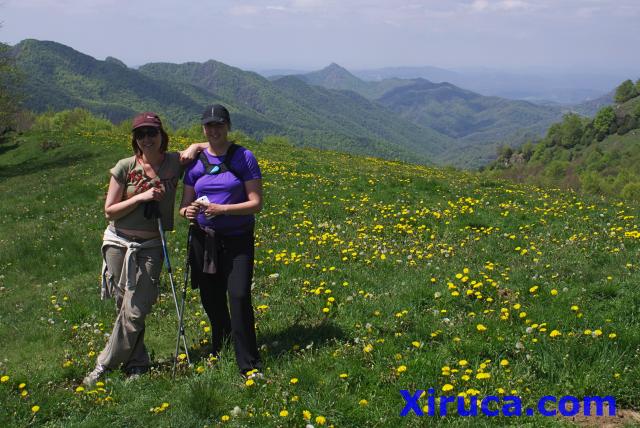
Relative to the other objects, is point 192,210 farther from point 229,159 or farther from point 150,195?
point 229,159

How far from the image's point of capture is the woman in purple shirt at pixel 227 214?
19.6 ft

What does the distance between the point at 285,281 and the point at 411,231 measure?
430cm

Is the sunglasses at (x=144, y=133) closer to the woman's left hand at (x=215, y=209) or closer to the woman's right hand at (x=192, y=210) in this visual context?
the woman's right hand at (x=192, y=210)

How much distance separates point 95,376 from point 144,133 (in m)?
3.51

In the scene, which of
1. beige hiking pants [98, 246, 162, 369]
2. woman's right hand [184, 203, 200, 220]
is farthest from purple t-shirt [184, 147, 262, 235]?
beige hiking pants [98, 246, 162, 369]

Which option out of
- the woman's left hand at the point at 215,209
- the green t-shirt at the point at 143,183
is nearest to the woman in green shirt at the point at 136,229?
the green t-shirt at the point at 143,183

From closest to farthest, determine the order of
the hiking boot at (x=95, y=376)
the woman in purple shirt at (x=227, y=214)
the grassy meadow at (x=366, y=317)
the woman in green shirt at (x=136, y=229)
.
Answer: the grassy meadow at (x=366, y=317)
the woman in purple shirt at (x=227, y=214)
the woman in green shirt at (x=136, y=229)
the hiking boot at (x=95, y=376)

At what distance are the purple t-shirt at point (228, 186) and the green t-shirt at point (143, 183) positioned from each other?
529 mm

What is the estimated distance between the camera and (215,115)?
231 inches

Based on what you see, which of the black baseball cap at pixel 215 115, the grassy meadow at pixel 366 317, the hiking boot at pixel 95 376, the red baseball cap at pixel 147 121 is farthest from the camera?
the hiking boot at pixel 95 376

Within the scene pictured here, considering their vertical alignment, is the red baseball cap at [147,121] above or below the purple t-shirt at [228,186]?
above

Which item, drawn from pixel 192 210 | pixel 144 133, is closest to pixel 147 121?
pixel 144 133

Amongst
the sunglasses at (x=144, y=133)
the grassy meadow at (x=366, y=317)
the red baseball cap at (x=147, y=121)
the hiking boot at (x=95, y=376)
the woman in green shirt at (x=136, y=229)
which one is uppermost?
the red baseball cap at (x=147, y=121)

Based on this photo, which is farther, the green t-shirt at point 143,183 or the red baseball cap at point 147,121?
the green t-shirt at point 143,183
